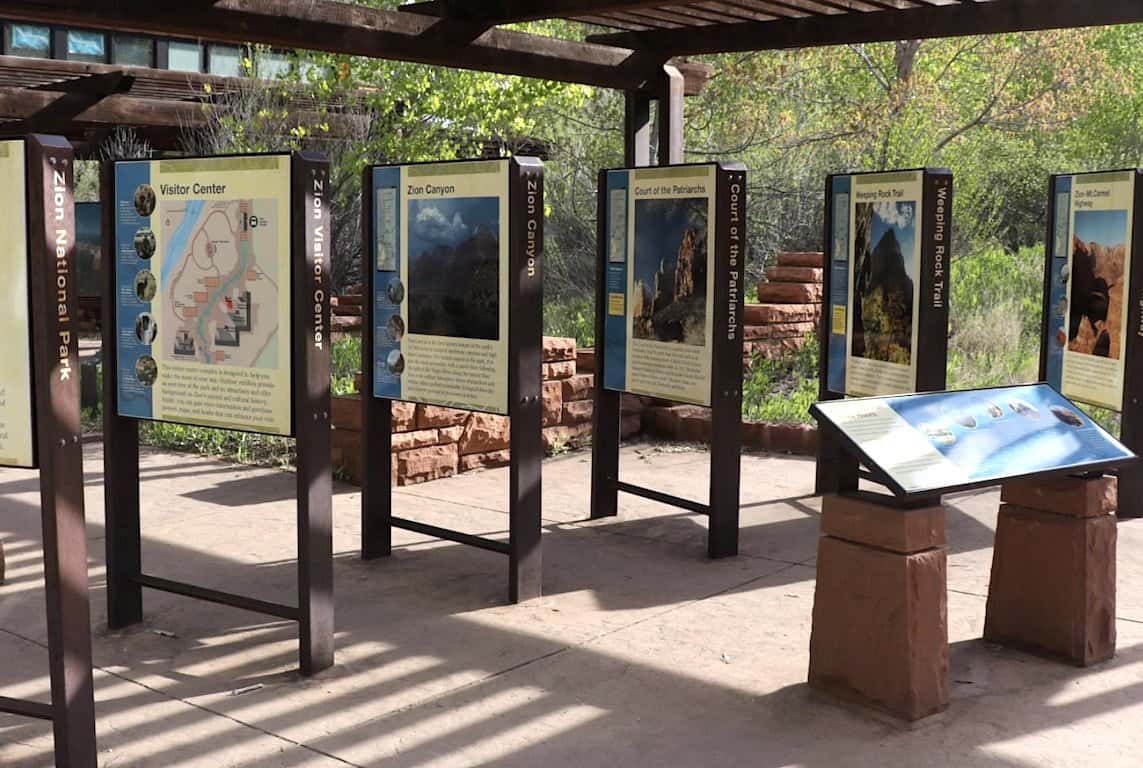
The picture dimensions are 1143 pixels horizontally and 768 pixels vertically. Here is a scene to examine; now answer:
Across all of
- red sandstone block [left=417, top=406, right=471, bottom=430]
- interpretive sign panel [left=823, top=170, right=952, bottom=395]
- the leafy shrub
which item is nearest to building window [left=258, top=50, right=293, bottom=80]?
the leafy shrub

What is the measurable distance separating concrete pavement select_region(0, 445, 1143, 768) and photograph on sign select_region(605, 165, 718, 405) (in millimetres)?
877

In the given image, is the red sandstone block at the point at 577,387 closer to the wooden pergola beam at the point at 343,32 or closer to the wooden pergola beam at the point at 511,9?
the wooden pergola beam at the point at 343,32

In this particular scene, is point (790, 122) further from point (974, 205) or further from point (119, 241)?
point (119, 241)

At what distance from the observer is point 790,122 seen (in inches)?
760

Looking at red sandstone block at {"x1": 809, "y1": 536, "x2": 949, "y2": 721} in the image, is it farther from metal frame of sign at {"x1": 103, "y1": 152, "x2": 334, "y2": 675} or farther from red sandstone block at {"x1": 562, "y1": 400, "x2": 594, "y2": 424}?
red sandstone block at {"x1": 562, "y1": 400, "x2": 594, "y2": 424}

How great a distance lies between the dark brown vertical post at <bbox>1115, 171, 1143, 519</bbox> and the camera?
7.21 m

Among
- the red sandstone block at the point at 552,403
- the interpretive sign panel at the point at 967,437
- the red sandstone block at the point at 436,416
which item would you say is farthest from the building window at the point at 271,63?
the interpretive sign panel at the point at 967,437

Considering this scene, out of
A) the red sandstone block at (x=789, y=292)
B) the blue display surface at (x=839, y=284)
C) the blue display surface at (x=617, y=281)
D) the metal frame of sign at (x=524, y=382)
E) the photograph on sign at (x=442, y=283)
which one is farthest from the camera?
the red sandstone block at (x=789, y=292)

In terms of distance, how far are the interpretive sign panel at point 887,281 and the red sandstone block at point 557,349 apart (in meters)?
2.20

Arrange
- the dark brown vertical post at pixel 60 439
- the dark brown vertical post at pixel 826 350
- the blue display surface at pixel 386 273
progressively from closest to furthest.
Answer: the dark brown vertical post at pixel 60 439, the blue display surface at pixel 386 273, the dark brown vertical post at pixel 826 350

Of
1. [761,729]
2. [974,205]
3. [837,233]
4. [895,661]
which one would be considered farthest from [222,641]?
[974,205]

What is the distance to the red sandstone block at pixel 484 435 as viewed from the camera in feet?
28.9

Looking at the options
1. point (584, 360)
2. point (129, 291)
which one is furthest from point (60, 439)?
point (584, 360)

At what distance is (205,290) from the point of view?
16.8 feet
